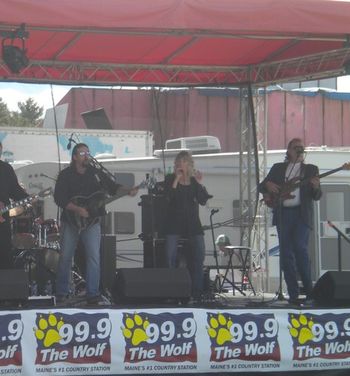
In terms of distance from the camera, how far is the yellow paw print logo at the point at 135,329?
6.79 meters

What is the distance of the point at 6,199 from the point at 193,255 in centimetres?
215

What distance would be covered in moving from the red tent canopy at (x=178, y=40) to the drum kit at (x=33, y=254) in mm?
1920

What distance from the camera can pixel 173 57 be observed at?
10.9 metres

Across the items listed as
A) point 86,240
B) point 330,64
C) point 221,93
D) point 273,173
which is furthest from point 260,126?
point 221,93

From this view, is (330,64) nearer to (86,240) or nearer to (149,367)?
(86,240)

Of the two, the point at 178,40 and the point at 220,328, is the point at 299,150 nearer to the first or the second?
the point at 178,40

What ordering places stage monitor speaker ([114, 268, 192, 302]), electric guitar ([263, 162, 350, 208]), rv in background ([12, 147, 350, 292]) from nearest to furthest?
stage monitor speaker ([114, 268, 192, 302]), electric guitar ([263, 162, 350, 208]), rv in background ([12, 147, 350, 292])

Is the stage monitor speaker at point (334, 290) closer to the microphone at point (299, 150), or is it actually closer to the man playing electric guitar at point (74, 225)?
the microphone at point (299, 150)

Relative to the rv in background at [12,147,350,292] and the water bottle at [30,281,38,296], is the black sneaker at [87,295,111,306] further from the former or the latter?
the rv in background at [12,147,350,292]

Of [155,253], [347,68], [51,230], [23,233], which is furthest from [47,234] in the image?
[347,68]

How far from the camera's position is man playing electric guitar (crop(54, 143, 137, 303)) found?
8.22m

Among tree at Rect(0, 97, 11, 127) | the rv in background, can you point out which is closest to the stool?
the rv in background

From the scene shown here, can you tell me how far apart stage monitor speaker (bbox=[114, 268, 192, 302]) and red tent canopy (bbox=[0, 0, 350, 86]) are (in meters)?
2.28

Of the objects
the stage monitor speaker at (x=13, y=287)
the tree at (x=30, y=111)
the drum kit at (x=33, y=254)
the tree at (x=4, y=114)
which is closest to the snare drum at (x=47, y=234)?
the drum kit at (x=33, y=254)
